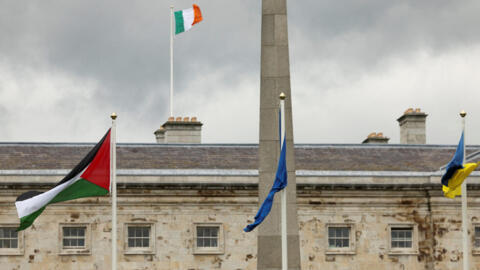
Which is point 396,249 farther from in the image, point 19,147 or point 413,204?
point 19,147

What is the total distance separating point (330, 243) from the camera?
40562 millimetres

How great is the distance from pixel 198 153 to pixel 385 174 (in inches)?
286

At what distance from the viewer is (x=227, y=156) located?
42938mm

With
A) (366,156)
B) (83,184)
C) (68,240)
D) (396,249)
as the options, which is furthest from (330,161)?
(83,184)

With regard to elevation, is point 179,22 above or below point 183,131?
above

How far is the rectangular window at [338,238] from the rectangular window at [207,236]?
162 inches

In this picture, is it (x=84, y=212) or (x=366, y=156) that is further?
(x=366, y=156)

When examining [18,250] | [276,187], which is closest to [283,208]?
[276,187]

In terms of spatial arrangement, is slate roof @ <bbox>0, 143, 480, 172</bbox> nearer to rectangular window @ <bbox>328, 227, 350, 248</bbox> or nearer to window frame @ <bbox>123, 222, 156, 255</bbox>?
window frame @ <bbox>123, 222, 156, 255</bbox>

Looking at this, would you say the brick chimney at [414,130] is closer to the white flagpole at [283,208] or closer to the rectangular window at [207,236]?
the rectangular window at [207,236]

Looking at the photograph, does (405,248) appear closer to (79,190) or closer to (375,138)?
(375,138)

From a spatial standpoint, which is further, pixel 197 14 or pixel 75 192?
pixel 197 14

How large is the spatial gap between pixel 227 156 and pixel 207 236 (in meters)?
4.01

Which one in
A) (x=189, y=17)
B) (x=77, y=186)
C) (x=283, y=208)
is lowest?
(x=283, y=208)
